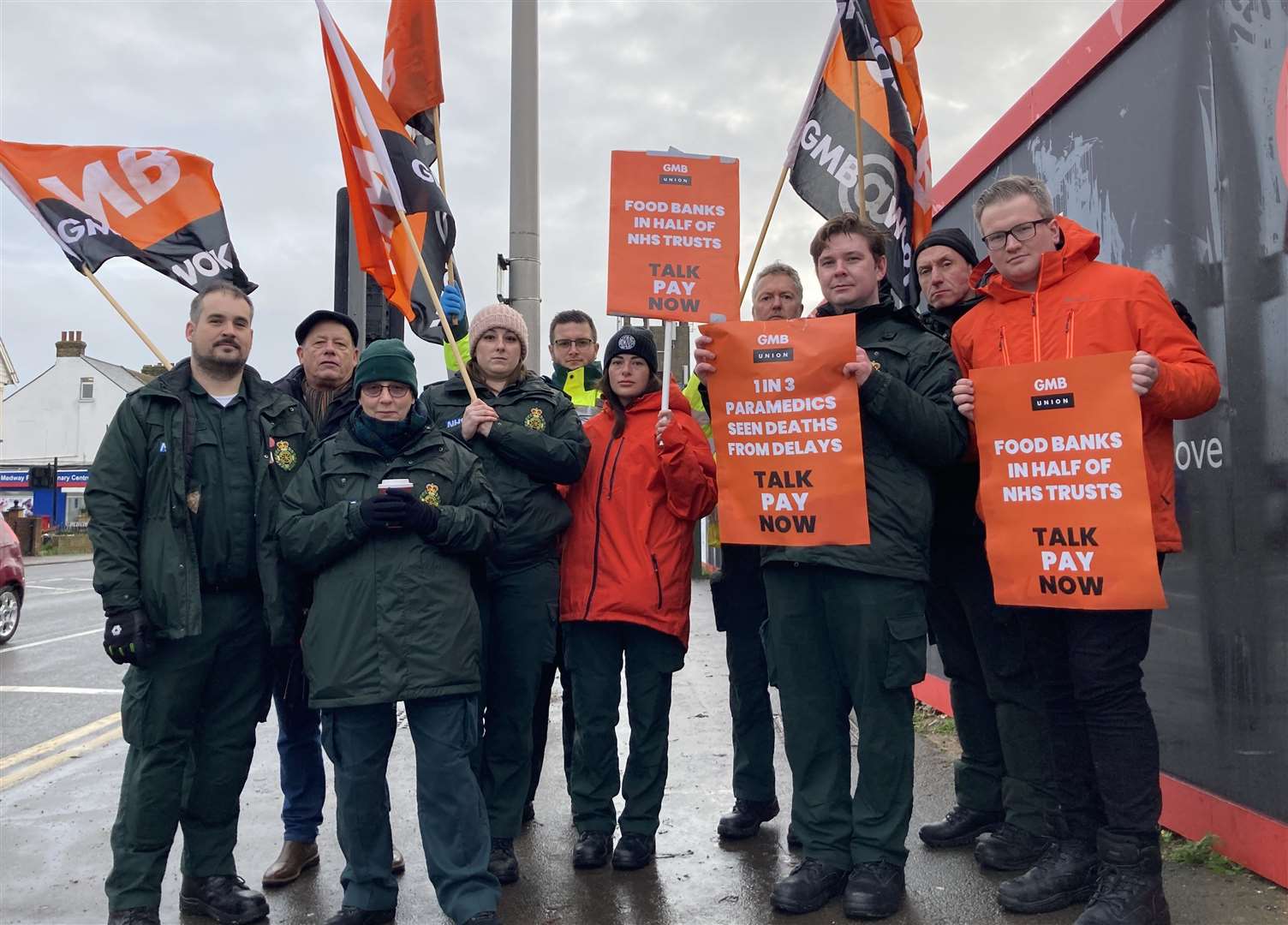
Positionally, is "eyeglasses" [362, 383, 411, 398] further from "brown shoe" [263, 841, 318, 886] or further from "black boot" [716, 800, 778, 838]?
"black boot" [716, 800, 778, 838]

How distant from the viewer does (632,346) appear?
161 inches

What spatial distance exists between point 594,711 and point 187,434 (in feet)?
5.93

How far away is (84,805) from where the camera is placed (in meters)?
5.18

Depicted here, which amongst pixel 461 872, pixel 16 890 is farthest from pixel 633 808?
pixel 16 890

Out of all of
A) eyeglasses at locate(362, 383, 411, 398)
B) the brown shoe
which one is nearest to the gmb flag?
eyeglasses at locate(362, 383, 411, 398)

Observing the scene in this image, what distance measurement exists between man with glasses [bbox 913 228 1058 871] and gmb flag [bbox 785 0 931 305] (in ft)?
0.99

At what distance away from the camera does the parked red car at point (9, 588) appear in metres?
11.6

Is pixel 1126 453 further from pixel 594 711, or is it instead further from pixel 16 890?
pixel 16 890

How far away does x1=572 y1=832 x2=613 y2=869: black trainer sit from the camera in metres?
3.88

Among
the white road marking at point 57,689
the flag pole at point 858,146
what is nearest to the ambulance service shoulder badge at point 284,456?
the flag pole at point 858,146

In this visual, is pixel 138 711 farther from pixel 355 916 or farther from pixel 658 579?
pixel 658 579

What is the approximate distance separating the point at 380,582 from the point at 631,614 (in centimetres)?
98

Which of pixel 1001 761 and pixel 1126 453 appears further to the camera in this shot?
pixel 1001 761

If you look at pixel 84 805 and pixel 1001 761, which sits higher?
pixel 1001 761
